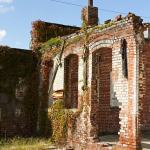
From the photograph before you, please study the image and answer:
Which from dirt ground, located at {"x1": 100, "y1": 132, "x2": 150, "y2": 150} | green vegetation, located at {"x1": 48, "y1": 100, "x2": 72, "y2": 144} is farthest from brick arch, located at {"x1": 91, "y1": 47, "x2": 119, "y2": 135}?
green vegetation, located at {"x1": 48, "y1": 100, "x2": 72, "y2": 144}

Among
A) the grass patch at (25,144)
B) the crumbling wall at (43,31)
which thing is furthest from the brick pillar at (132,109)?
the crumbling wall at (43,31)

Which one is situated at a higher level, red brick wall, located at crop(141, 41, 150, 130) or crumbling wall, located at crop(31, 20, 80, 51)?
crumbling wall, located at crop(31, 20, 80, 51)

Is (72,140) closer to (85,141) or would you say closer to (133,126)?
(85,141)

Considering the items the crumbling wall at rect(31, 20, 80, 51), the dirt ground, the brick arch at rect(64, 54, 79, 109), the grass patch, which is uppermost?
the crumbling wall at rect(31, 20, 80, 51)

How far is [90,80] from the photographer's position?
1220 centimetres

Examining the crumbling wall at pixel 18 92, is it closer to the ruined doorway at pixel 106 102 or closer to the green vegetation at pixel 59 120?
the green vegetation at pixel 59 120

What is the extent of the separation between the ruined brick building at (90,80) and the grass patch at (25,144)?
3.63 feet

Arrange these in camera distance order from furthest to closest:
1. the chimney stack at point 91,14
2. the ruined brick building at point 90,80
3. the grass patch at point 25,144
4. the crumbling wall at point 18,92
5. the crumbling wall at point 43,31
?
the crumbling wall at point 43,31
the chimney stack at point 91,14
the crumbling wall at point 18,92
the grass patch at point 25,144
the ruined brick building at point 90,80

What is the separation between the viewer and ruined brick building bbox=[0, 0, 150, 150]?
10445mm

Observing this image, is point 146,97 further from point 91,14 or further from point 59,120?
point 91,14

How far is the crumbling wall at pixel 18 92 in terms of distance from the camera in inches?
614

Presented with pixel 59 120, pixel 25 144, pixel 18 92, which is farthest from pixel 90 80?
pixel 18 92

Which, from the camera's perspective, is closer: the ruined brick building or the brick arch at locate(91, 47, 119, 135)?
the ruined brick building

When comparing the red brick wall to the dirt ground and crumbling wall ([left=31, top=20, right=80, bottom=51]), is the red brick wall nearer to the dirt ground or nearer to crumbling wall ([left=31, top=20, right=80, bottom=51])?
the dirt ground
